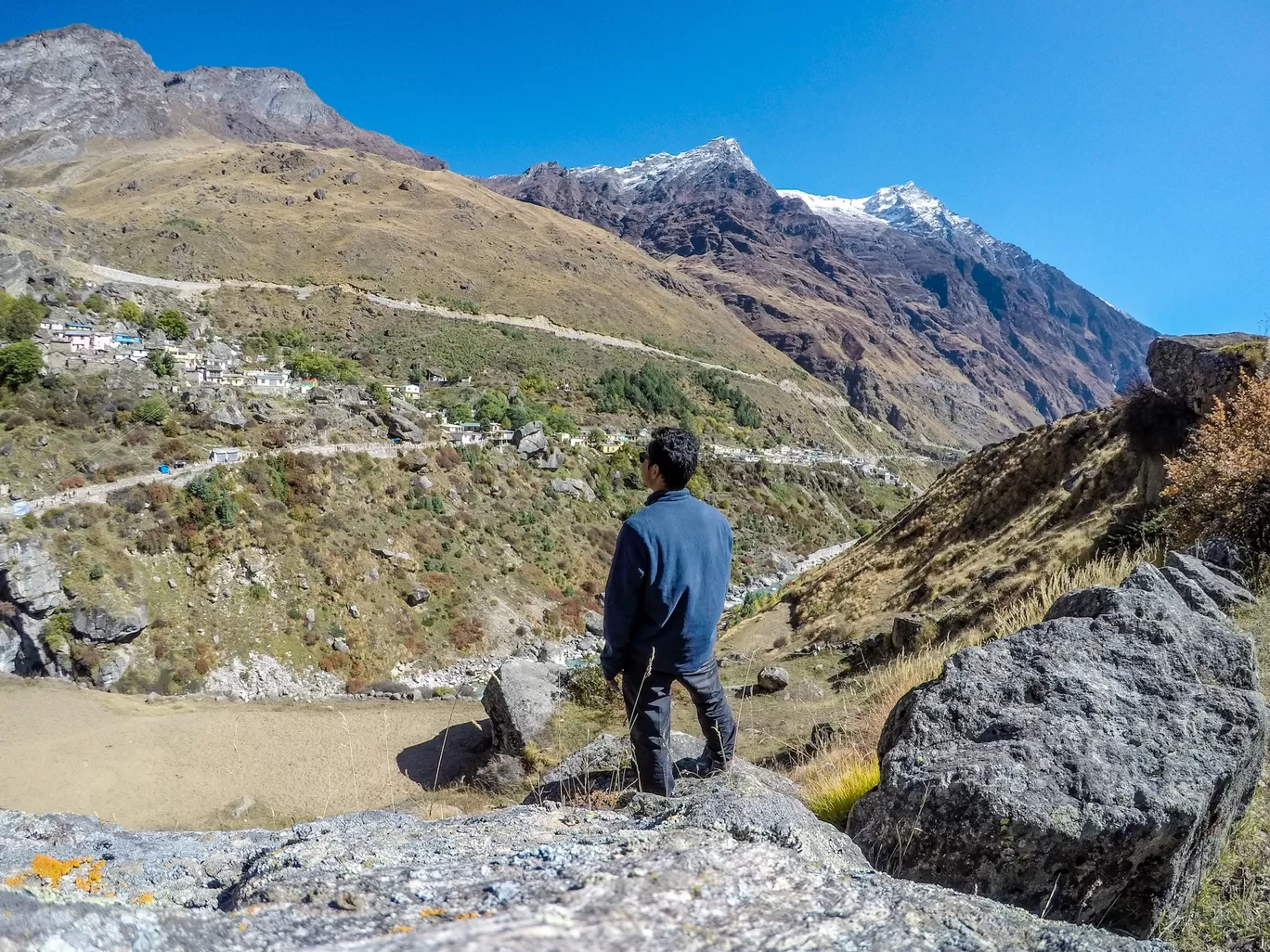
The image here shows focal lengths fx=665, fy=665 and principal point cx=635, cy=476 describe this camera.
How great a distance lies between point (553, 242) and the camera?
10406 centimetres

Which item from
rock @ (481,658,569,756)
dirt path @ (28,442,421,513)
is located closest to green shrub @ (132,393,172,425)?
dirt path @ (28,442,421,513)

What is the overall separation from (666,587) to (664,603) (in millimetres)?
78

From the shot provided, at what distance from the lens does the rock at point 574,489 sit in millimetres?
32250

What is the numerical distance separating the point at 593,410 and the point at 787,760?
45142 mm

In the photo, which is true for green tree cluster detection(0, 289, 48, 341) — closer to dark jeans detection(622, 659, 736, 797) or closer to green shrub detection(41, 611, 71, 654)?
green shrub detection(41, 611, 71, 654)

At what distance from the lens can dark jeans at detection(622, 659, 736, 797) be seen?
3260 millimetres

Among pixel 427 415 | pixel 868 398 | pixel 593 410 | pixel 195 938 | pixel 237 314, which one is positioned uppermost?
pixel 868 398

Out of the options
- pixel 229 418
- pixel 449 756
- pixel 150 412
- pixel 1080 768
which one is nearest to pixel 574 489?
pixel 229 418

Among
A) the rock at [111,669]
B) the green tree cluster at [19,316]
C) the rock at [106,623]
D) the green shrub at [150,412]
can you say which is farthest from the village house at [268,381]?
the rock at [111,669]

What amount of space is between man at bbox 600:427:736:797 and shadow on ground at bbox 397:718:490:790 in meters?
6.57

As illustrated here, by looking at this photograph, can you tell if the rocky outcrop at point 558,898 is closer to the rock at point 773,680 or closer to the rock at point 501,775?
the rock at point 501,775

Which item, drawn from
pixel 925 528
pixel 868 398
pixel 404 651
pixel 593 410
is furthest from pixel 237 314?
pixel 868 398

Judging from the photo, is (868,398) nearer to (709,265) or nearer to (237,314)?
(709,265)

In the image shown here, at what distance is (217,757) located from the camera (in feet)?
34.0
